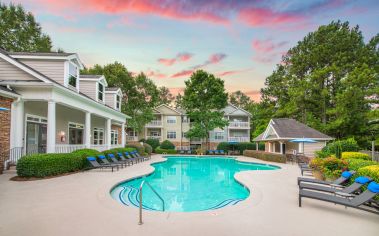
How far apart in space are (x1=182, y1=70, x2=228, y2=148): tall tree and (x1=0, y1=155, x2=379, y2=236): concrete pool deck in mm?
29527

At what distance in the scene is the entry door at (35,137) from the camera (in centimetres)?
1338

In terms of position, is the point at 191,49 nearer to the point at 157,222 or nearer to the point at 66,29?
the point at 66,29

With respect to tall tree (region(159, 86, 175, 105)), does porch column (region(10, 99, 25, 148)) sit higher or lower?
lower

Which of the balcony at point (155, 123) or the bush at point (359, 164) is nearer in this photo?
the bush at point (359, 164)

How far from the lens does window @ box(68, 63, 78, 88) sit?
1457cm

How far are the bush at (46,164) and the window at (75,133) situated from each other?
20.1ft

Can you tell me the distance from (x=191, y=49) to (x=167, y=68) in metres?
5.36

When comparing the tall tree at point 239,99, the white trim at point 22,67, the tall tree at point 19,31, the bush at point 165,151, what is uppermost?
the tall tree at point 19,31

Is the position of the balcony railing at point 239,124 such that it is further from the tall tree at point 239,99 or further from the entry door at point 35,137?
the entry door at point 35,137

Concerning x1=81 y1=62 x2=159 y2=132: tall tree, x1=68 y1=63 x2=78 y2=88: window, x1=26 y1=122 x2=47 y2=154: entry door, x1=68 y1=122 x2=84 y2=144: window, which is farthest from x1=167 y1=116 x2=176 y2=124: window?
x1=26 y1=122 x2=47 y2=154: entry door

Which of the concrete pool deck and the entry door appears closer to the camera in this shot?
the concrete pool deck

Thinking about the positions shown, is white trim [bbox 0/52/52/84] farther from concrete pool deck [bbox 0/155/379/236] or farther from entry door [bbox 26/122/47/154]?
concrete pool deck [bbox 0/155/379/236]

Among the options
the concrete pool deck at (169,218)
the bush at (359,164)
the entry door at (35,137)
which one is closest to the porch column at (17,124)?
the entry door at (35,137)

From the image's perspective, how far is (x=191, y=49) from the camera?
778 inches
